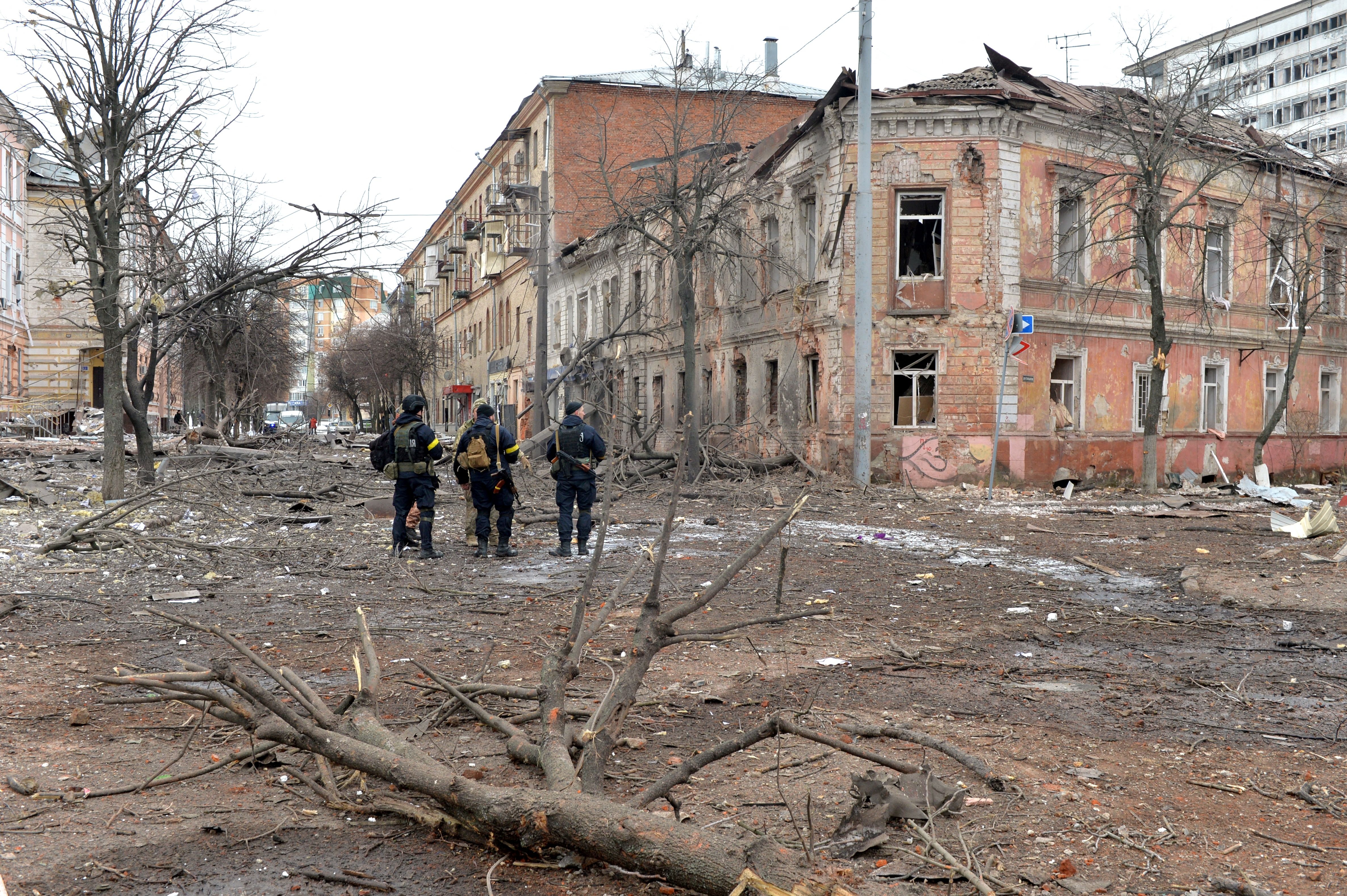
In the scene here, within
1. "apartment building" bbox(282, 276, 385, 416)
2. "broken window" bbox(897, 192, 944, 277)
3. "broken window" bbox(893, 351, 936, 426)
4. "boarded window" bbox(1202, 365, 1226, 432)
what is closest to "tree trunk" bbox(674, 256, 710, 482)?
"broken window" bbox(893, 351, 936, 426)

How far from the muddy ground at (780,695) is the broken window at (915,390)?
8.00m

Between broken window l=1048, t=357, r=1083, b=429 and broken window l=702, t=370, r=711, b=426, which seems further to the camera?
broken window l=702, t=370, r=711, b=426

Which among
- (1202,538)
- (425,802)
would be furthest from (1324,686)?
(1202,538)

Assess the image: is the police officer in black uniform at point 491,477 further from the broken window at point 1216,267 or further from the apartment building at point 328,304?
the broken window at point 1216,267

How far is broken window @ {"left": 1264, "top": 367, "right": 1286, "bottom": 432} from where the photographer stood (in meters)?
25.7

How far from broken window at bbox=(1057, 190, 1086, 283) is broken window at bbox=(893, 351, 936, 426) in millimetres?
3716

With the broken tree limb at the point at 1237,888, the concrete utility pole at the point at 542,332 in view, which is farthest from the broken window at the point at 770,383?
the broken tree limb at the point at 1237,888

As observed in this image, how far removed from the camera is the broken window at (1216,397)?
958 inches

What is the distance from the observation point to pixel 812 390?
21688 mm

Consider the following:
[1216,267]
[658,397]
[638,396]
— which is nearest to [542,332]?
[658,397]

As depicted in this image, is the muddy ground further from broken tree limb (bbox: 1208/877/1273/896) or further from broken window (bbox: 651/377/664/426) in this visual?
Answer: broken window (bbox: 651/377/664/426)

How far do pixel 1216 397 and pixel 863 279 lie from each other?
1191 cm

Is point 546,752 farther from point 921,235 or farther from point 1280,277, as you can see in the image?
point 1280,277

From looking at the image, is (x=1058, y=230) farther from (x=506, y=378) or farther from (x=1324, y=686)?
(x=506, y=378)
